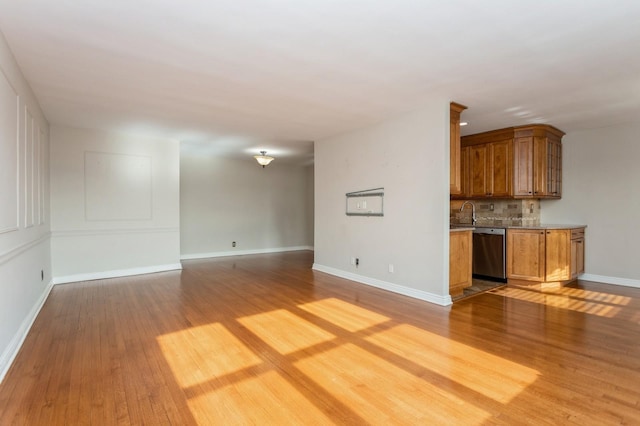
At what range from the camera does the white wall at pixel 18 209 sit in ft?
8.11

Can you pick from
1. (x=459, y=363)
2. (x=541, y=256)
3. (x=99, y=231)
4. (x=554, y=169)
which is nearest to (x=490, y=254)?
(x=541, y=256)

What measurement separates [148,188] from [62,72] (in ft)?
9.70

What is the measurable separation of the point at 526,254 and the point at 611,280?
1516mm

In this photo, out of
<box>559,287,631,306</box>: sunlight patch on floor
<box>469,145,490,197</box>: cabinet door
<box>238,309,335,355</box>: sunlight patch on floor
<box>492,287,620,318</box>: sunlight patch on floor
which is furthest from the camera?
<box>469,145,490,197</box>: cabinet door

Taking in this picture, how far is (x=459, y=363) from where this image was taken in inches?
97.3

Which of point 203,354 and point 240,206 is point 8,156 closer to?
point 203,354

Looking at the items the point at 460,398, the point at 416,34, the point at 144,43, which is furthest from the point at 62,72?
the point at 460,398

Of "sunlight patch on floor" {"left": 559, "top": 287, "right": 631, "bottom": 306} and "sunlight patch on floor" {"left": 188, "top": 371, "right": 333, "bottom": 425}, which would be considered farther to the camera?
"sunlight patch on floor" {"left": 559, "top": 287, "right": 631, "bottom": 306}

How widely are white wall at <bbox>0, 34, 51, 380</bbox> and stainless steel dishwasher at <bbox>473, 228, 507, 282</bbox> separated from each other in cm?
577

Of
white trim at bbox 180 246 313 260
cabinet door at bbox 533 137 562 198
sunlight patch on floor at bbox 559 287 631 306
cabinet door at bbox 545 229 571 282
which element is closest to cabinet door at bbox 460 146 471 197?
cabinet door at bbox 533 137 562 198

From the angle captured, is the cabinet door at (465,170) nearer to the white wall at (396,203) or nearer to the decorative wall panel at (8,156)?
the white wall at (396,203)

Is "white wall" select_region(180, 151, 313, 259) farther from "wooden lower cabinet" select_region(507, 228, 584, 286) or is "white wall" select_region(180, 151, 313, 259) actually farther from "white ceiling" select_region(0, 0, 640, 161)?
"wooden lower cabinet" select_region(507, 228, 584, 286)

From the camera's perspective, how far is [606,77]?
3.21 m

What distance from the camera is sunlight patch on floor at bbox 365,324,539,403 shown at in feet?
7.07
